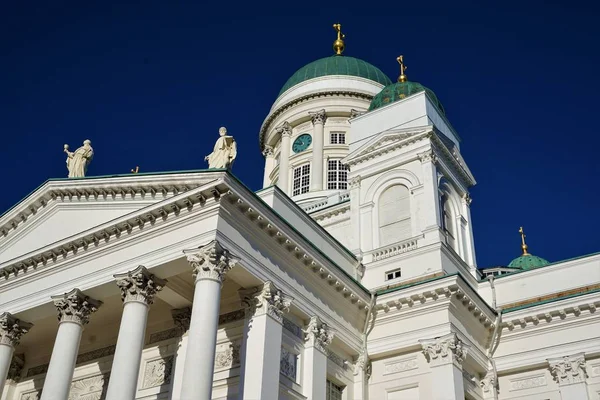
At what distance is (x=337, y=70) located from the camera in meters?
41.6

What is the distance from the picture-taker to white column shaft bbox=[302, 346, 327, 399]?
62.1ft

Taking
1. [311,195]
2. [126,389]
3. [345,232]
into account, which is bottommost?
[126,389]

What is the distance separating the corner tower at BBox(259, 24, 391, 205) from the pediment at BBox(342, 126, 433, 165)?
27.7 ft

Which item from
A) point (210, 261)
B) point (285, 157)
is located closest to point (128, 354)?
point (210, 261)

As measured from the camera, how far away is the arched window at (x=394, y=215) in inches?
981

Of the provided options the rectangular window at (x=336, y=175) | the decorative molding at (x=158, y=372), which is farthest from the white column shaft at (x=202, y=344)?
the rectangular window at (x=336, y=175)

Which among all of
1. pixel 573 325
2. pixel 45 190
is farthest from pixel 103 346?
pixel 573 325

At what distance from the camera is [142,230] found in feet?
61.0

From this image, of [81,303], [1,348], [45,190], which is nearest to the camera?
[81,303]

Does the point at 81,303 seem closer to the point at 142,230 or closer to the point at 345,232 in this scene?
the point at 142,230

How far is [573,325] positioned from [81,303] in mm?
14714

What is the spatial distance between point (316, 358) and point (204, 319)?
177 inches

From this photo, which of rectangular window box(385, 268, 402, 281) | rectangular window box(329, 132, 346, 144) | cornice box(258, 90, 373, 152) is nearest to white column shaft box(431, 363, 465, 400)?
rectangular window box(385, 268, 402, 281)

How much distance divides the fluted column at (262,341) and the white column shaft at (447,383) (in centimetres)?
505
